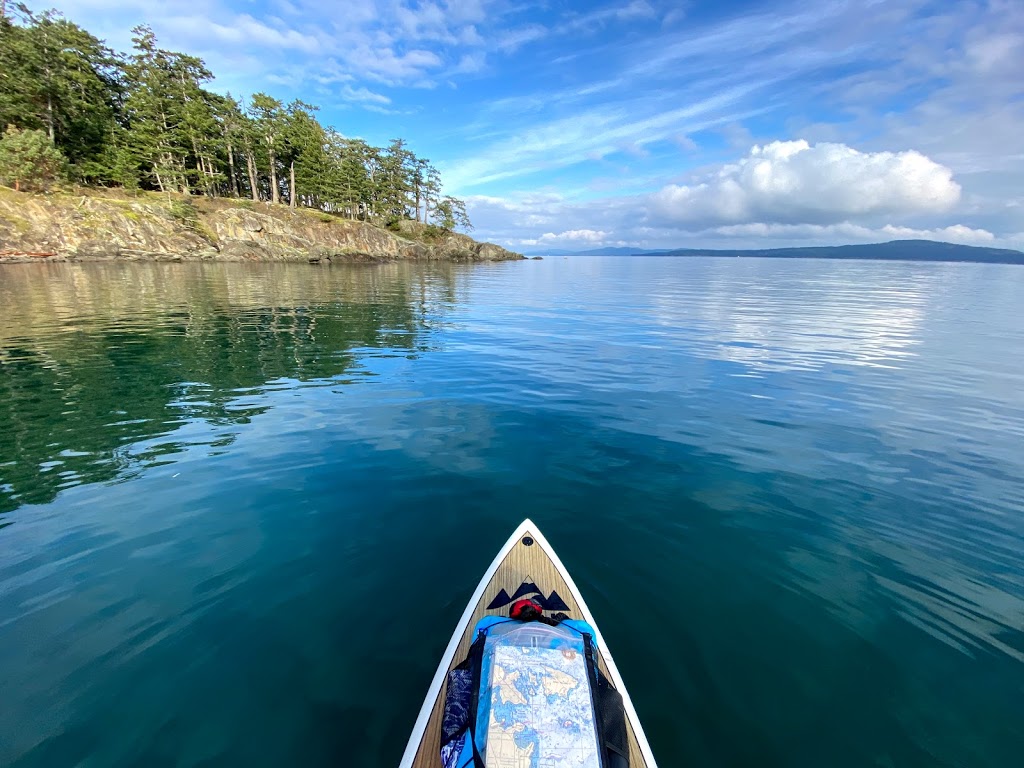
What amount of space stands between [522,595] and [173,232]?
87.3 meters

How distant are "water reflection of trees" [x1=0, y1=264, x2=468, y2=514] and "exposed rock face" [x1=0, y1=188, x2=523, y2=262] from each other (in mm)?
27397

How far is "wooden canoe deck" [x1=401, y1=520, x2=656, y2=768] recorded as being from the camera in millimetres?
4141

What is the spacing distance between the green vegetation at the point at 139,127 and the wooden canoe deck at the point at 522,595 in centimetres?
9106

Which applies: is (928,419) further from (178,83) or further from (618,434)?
(178,83)

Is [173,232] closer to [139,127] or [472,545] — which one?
[139,127]

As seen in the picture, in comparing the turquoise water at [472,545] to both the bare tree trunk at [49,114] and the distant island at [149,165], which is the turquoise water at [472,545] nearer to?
the distant island at [149,165]

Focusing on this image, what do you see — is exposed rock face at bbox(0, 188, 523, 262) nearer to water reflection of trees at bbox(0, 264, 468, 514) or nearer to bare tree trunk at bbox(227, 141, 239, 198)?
bare tree trunk at bbox(227, 141, 239, 198)

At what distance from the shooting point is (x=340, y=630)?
6.05 metres

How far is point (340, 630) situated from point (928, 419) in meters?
17.8

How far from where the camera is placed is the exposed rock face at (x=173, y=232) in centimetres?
5684

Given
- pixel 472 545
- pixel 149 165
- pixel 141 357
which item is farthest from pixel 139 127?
pixel 472 545

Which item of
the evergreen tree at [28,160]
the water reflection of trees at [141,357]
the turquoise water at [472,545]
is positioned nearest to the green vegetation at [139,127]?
the evergreen tree at [28,160]

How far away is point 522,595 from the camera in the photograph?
20.2 ft

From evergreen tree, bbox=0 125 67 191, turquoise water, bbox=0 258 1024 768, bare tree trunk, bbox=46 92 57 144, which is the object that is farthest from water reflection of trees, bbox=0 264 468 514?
bare tree trunk, bbox=46 92 57 144
